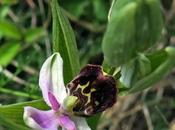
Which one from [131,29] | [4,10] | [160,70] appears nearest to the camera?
[131,29]

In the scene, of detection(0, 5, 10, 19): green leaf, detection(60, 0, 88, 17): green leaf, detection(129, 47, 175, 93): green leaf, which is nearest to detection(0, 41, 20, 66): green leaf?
detection(0, 5, 10, 19): green leaf

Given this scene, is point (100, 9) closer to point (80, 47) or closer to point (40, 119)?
point (80, 47)

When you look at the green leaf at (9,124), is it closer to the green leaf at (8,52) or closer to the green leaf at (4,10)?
the green leaf at (8,52)

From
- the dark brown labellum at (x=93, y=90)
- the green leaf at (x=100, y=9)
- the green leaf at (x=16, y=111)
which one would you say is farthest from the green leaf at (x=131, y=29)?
the green leaf at (x=100, y=9)

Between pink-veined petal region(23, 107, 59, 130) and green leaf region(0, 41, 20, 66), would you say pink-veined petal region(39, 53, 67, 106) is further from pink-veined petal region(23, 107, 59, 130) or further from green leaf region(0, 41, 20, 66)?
green leaf region(0, 41, 20, 66)

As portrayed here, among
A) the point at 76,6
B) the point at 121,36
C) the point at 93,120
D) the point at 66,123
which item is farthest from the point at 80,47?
the point at 121,36

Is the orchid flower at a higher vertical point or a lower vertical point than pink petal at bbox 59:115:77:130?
higher

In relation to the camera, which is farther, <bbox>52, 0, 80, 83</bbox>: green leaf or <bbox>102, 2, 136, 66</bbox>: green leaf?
<bbox>52, 0, 80, 83</bbox>: green leaf
